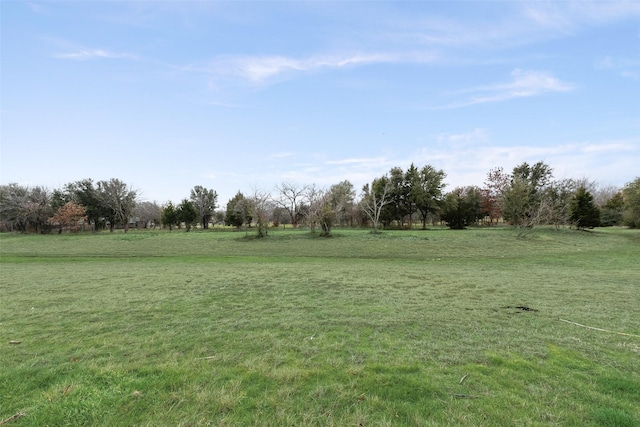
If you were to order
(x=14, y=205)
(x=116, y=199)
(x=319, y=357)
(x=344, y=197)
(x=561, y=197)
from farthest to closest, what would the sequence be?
(x=344, y=197)
(x=116, y=199)
(x=14, y=205)
(x=561, y=197)
(x=319, y=357)

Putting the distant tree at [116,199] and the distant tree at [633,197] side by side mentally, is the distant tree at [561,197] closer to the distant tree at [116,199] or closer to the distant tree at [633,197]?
the distant tree at [633,197]

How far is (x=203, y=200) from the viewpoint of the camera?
59219 millimetres

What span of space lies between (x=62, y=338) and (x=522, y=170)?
167 ft

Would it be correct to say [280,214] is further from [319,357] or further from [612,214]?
[319,357]

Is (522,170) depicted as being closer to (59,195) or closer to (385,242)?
(385,242)

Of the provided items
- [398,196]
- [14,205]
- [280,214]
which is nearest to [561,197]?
[398,196]

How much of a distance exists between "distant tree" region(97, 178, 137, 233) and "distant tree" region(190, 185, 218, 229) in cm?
1218

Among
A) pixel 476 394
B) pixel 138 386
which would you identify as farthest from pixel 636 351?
pixel 138 386

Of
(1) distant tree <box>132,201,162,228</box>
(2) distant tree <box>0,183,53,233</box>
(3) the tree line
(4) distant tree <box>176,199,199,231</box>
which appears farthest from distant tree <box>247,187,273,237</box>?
(1) distant tree <box>132,201,162,228</box>

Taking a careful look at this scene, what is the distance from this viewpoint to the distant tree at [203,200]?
2317 inches

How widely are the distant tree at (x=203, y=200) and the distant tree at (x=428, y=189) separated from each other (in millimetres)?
38155

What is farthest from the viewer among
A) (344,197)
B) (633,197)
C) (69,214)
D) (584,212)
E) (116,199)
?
(344,197)

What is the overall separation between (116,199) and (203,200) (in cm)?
1551

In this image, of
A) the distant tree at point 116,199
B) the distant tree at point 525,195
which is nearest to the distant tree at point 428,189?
the distant tree at point 525,195
